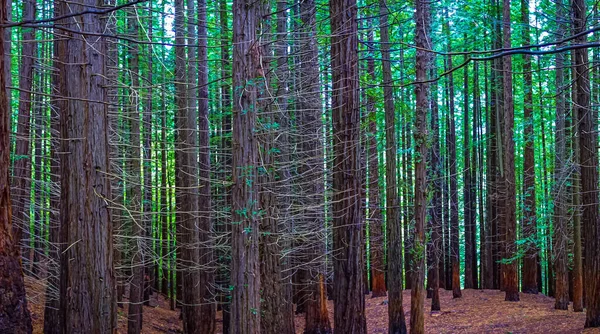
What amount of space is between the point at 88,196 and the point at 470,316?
13.8 m

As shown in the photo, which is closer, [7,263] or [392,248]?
[7,263]

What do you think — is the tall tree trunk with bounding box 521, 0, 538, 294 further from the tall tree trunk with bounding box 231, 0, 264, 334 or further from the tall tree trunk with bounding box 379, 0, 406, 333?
the tall tree trunk with bounding box 231, 0, 264, 334

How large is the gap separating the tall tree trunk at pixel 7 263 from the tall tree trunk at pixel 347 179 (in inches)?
209

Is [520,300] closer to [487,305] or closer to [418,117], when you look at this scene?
[487,305]

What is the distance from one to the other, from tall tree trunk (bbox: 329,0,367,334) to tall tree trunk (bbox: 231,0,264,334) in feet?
6.32

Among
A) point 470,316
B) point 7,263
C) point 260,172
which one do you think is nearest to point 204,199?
point 260,172

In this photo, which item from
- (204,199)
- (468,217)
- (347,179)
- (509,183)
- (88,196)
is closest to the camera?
(88,196)

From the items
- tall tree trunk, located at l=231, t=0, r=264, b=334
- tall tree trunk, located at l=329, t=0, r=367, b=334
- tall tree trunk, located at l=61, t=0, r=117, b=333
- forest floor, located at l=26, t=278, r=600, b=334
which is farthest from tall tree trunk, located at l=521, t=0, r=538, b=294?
tall tree trunk, located at l=61, t=0, r=117, b=333

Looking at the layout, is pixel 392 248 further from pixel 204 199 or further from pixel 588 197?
pixel 204 199

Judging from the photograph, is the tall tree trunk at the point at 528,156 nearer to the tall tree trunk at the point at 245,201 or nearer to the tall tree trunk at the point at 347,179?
the tall tree trunk at the point at 347,179

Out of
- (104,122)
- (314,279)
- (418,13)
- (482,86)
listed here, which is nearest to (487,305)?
(314,279)

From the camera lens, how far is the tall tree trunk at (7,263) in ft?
13.3

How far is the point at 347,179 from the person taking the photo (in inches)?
363

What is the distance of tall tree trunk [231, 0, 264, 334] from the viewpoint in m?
7.18
